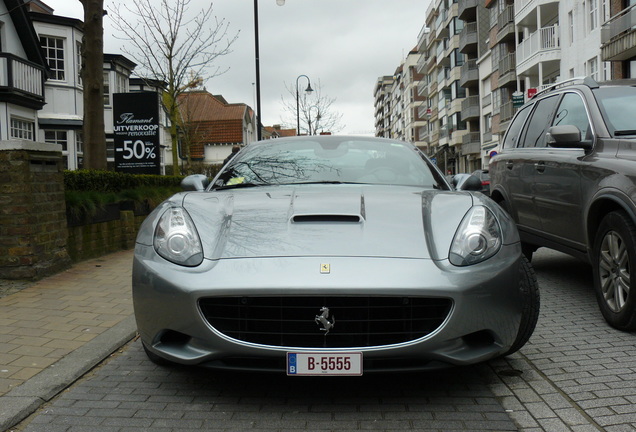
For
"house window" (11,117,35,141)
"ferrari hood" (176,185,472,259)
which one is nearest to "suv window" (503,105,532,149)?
"ferrari hood" (176,185,472,259)

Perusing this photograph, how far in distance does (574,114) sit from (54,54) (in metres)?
24.2

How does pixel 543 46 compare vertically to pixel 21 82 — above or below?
above

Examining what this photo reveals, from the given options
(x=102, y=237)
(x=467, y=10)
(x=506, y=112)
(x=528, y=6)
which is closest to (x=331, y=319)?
(x=102, y=237)

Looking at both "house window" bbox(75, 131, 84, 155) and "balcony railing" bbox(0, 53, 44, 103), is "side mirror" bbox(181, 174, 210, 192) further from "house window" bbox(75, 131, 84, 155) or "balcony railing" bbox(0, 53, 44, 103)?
"house window" bbox(75, 131, 84, 155)

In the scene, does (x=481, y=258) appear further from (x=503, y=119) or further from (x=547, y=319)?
(x=503, y=119)

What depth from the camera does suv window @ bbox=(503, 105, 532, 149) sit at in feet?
22.1

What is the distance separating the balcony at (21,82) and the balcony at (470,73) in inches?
1560

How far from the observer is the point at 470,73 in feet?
177

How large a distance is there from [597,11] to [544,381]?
29.3m

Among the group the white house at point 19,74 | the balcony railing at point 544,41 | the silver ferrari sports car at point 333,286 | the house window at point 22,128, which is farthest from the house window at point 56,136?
the balcony railing at point 544,41

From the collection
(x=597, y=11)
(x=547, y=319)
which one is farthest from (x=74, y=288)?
(x=597, y=11)

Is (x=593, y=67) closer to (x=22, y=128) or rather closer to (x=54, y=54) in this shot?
(x=54, y=54)

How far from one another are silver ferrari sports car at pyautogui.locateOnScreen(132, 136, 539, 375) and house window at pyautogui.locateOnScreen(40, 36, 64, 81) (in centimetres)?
2427

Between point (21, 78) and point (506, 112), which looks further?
point (506, 112)
